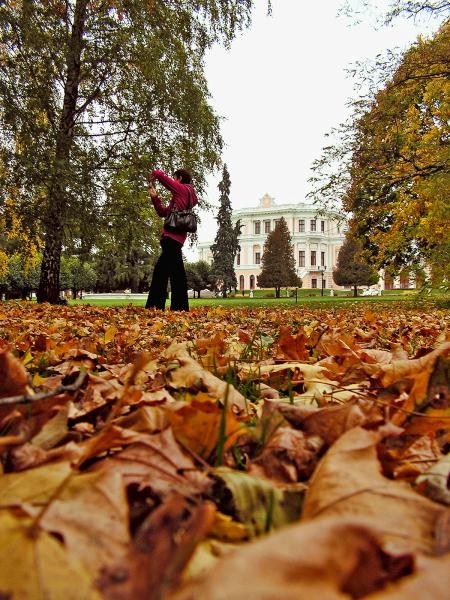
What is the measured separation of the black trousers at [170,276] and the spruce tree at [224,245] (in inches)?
1821

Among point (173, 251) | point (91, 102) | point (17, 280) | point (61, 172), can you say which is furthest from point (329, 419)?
point (17, 280)

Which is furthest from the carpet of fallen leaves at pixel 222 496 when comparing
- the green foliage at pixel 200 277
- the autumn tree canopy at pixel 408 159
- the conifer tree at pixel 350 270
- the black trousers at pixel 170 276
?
the conifer tree at pixel 350 270

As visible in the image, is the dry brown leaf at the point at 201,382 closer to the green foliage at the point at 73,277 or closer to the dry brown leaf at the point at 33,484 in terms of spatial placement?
the dry brown leaf at the point at 33,484

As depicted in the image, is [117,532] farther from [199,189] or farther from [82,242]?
[199,189]

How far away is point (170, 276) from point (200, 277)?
154ft

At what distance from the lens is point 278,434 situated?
0.79 meters

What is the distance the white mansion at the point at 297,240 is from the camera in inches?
2918

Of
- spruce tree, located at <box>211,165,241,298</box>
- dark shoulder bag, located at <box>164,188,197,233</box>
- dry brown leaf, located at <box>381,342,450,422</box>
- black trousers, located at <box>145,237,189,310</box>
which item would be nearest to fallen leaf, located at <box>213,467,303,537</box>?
dry brown leaf, located at <box>381,342,450,422</box>

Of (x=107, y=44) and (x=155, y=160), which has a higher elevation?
(x=107, y=44)

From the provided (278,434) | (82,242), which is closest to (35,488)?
(278,434)

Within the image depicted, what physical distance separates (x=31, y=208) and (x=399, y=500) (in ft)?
31.3

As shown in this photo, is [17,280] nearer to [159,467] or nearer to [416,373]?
[416,373]

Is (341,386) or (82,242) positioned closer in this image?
(341,386)

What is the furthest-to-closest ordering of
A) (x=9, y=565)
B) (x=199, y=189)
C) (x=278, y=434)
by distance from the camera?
(x=199, y=189), (x=278, y=434), (x=9, y=565)
